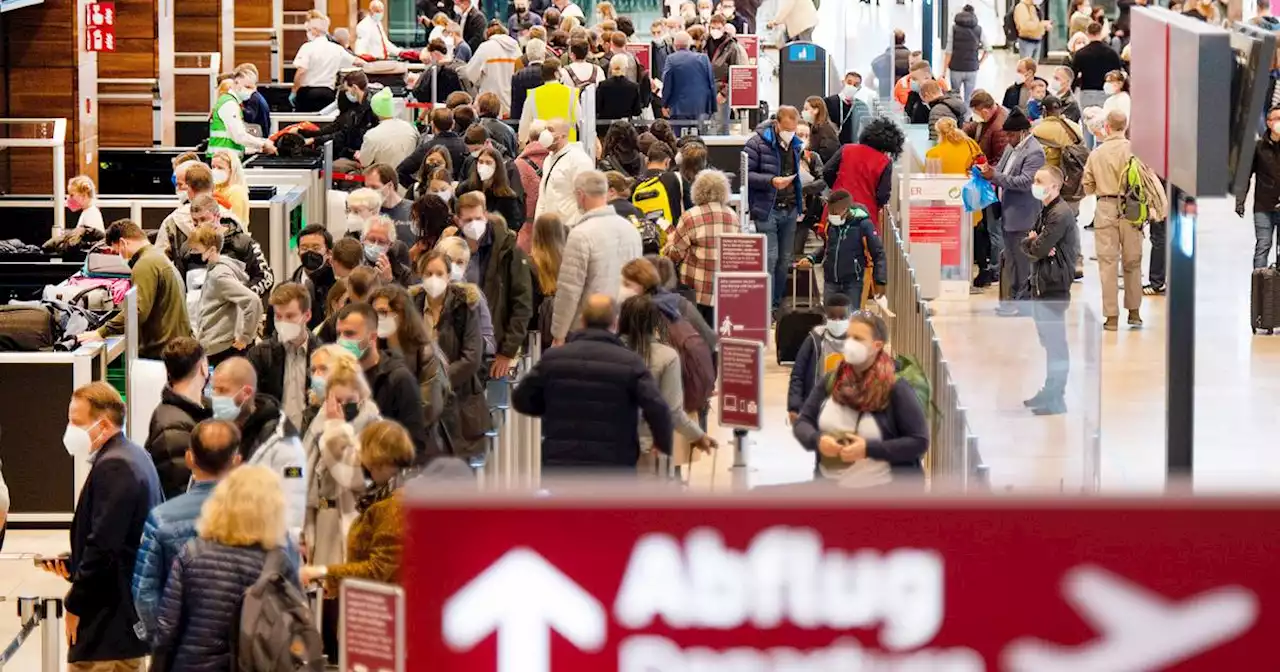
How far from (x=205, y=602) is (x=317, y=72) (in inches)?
759

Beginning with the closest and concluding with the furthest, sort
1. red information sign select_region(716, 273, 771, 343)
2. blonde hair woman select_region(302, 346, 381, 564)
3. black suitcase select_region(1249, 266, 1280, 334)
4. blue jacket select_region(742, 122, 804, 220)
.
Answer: blonde hair woman select_region(302, 346, 381, 564) < red information sign select_region(716, 273, 771, 343) < blue jacket select_region(742, 122, 804, 220) < black suitcase select_region(1249, 266, 1280, 334)

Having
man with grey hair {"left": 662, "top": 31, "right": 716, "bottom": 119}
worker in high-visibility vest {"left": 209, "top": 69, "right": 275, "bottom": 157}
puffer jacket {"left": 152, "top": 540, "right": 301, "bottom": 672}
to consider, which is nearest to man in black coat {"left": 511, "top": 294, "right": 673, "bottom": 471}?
puffer jacket {"left": 152, "top": 540, "right": 301, "bottom": 672}

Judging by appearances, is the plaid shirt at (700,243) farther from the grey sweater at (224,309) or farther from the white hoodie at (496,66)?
the white hoodie at (496,66)

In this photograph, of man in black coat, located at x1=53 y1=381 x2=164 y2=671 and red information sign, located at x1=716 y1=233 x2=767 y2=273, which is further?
red information sign, located at x1=716 y1=233 x2=767 y2=273

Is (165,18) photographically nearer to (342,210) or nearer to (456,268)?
(342,210)

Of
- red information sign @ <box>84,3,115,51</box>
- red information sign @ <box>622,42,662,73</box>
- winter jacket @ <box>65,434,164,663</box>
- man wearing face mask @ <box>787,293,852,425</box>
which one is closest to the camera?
winter jacket @ <box>65,434,164,663</box>

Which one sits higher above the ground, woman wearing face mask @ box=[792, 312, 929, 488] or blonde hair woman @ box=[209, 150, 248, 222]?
blonde hair woman @ box=[209, 150, 248, 222]

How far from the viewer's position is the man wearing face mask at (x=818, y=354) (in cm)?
972

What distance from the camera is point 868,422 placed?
8312mm

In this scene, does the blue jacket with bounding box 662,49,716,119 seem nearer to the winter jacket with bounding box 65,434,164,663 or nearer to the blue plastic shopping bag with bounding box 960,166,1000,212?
the blue plastic shopping bag with bounding box 960,166,1000,212

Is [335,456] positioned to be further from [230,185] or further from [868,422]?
[230,185]

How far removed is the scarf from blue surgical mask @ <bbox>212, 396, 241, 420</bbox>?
2.26 metres

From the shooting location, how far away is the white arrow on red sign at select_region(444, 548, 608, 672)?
214 centimetres

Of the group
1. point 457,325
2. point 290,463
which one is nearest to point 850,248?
point 457,325
